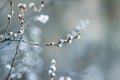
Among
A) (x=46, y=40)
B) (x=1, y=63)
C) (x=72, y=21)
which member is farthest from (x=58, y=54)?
(x=1, y=63)

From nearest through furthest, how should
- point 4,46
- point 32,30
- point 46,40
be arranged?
point 4,46 < point 32,30 < point 46,40

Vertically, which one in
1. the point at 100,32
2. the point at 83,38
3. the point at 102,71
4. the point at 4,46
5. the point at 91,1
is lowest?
the point at 4,46

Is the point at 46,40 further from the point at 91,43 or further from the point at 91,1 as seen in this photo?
the point at 91,1

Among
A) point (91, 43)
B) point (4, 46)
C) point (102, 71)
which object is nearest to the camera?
point (4, 46)

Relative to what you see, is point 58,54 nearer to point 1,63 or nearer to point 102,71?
point 102,71

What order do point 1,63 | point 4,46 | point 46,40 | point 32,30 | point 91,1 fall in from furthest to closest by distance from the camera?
1. point 91,1
2. point 46,40
3. point 32,30
4. point 1,63
5. point 4,46

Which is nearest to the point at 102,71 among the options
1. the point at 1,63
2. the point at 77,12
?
the point at 77,12

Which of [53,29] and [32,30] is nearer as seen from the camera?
[32,30]

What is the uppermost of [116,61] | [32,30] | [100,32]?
[100,32]

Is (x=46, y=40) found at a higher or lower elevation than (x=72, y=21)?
lower
